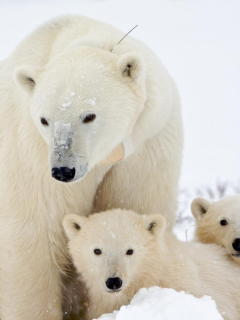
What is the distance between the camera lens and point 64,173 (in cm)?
315

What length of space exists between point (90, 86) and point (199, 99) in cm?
1977

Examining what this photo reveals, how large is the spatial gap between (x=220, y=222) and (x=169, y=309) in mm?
1597

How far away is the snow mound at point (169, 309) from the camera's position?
9.88ft

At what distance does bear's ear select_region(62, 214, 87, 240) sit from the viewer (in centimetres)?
387

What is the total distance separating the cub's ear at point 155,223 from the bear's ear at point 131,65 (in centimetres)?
102

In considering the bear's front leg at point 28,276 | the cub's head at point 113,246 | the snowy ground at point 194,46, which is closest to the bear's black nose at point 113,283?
the cub's head at point 113,246

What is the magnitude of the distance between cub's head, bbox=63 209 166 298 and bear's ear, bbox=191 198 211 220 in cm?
103

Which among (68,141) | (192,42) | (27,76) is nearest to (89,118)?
(68,141)

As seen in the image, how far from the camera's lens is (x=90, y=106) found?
3254mm

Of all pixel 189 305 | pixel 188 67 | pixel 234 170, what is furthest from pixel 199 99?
pixel 189 305

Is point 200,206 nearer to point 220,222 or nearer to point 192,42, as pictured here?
Result: point 220,222

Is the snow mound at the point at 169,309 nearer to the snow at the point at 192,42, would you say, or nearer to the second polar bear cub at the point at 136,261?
the second polar bear cub at the point at 136,261

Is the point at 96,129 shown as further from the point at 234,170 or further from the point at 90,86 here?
the point at 234,170

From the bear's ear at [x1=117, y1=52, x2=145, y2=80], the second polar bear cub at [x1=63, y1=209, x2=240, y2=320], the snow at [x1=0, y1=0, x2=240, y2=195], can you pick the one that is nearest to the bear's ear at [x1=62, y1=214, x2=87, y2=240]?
the second polar bear cub at [x1=63, y1=209, x2=240, y2=320]
